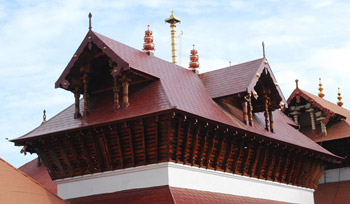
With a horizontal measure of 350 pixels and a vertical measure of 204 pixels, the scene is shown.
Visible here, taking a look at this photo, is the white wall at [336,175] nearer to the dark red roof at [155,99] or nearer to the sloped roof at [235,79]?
the dark red roof at [155,99]

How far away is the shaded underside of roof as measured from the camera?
1882 cm

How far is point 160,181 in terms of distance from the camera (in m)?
15.2

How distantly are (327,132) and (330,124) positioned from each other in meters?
0.64

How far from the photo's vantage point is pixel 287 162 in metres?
20.3

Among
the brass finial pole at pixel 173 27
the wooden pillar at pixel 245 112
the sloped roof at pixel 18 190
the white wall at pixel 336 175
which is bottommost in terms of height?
the white wall at pixel 336 175

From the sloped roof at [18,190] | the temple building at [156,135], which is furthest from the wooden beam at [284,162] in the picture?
the sloped roof at [18,190]

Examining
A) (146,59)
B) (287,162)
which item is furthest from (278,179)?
(146,59)

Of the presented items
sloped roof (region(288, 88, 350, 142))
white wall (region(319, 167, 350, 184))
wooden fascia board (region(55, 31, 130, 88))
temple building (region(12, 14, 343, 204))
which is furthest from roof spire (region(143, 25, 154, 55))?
white wall (region(319, 167, 350, 184))

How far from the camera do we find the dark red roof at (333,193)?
24859mm

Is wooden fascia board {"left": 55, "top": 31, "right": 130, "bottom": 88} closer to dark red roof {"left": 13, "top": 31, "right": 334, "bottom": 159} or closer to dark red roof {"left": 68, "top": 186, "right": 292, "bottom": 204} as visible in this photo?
dark red roof {"left": 13, "top": 31, "right": 334, "bottom": 159}

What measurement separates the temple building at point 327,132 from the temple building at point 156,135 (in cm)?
634

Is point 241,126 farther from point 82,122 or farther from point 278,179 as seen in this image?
point 82,122

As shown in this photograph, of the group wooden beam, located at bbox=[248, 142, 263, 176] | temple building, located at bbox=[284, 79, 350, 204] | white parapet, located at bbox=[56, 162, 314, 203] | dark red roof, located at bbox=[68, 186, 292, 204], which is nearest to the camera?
dark red roof, located at bbox=[68, 186, 292, 204]

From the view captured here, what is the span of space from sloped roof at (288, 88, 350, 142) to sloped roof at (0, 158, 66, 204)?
15272 millimetres
